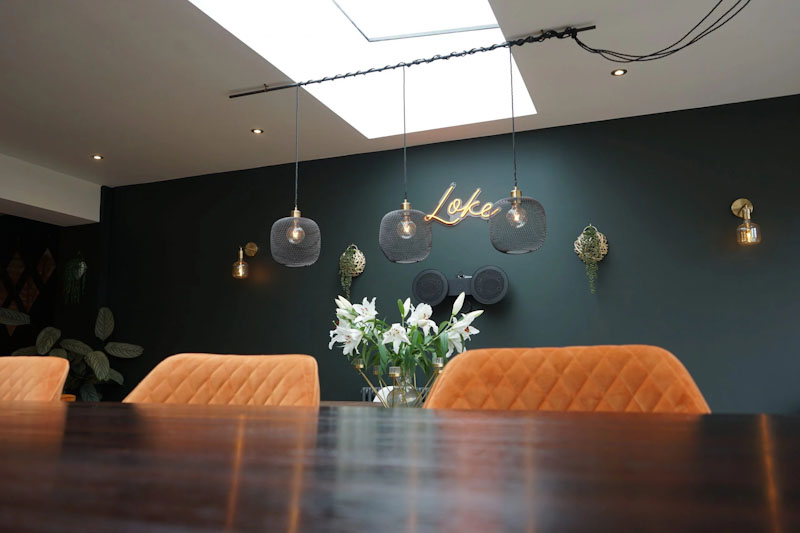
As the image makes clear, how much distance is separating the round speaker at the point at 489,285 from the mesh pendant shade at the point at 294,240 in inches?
59.6

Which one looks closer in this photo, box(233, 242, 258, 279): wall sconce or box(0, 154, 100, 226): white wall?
box(0, 154, 100, 226): white wall

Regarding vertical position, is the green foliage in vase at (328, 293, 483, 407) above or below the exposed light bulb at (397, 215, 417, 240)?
below

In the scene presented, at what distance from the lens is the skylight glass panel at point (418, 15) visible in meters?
3.65

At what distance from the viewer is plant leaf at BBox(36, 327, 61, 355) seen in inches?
208

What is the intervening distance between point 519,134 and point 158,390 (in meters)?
3.61

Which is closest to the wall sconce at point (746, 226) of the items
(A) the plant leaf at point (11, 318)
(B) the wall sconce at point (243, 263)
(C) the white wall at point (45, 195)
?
(B) the wall sconce at point (243, 263)

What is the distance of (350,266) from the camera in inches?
188

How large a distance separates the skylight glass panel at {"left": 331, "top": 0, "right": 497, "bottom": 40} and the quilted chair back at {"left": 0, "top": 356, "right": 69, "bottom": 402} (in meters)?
2.72

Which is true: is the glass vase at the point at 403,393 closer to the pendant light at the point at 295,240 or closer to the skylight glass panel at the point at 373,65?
the pendant light at the point at 295,240

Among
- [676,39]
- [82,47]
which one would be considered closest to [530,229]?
[676,39]

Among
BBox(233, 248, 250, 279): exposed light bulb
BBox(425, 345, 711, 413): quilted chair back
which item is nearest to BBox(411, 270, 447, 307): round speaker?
BBox(233, 248, 250, 279): exposed light bulb

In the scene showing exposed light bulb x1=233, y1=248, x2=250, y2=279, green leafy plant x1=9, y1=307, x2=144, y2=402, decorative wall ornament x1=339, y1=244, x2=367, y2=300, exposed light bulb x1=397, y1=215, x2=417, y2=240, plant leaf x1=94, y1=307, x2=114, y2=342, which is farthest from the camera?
plant leaf x1=94, y1=307, x2=114, y2=342

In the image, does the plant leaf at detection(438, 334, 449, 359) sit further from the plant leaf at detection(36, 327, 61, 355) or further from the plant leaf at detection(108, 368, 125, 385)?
the plant leaf at detection(36, 327, 61, 355)

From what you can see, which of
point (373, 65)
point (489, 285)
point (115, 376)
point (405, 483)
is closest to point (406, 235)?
point (489, 285)
